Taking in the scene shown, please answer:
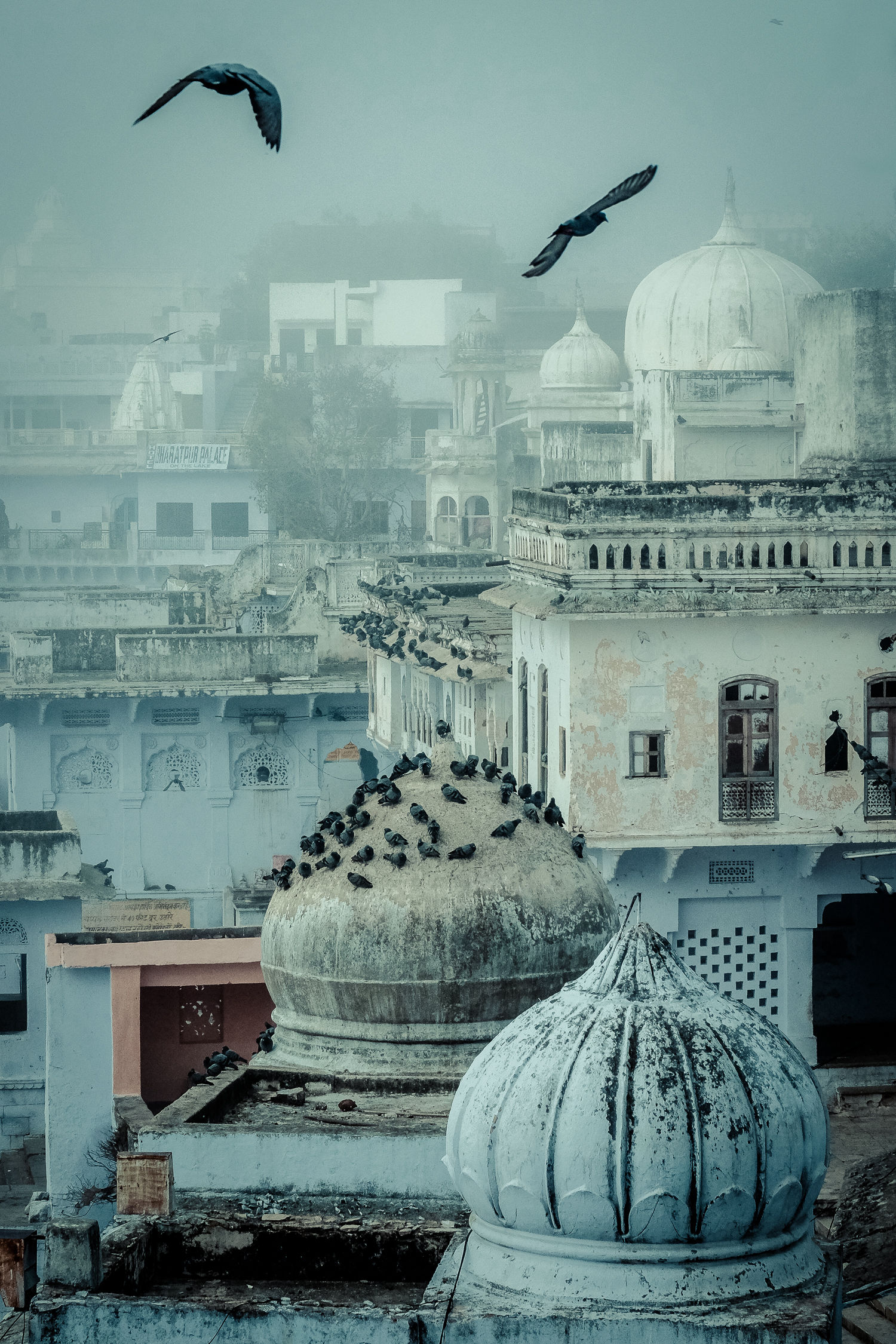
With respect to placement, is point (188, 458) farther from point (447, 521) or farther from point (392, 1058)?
point (392, 1058)

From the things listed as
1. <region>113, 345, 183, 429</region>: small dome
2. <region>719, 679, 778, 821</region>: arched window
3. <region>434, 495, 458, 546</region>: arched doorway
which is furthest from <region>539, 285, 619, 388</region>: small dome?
<region>719, 679, 778, 821</region>: arched window

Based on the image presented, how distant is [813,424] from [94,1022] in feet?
46.8

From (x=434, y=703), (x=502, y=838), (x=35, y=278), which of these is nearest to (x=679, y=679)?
(x=434, y=703)

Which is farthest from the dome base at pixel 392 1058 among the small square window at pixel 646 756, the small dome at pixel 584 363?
the small dome at pixel 584 363

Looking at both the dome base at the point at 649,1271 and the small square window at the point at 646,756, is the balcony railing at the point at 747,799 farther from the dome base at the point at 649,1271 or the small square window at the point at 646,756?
the dome base at the point at 649,1271

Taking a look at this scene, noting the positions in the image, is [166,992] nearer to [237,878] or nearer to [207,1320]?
[207,1320]

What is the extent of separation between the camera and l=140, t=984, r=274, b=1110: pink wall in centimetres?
1692

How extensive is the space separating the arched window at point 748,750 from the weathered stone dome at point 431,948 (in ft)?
30.7

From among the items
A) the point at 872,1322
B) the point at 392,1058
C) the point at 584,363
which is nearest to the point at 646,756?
the point at 872,1322

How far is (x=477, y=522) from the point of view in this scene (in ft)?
165

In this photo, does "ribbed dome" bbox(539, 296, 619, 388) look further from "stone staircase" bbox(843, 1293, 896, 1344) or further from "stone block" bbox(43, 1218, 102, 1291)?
"stone block" bbox(43, 1218, 102, 1291)

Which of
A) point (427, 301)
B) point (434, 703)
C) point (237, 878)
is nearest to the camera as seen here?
point (434, 703)

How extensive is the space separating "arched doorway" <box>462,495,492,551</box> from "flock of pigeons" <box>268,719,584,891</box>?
36.9m

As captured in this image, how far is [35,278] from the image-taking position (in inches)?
4035
